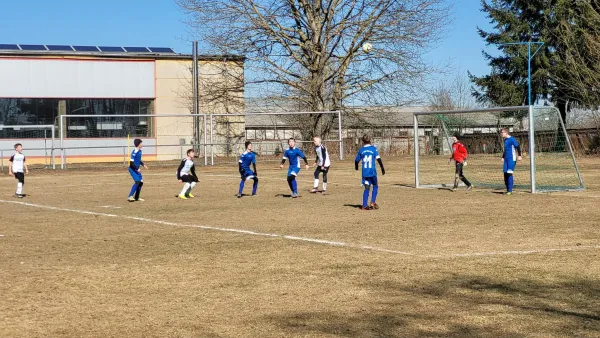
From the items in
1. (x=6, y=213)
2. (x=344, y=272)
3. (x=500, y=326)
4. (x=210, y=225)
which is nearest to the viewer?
(x=500, y=326)

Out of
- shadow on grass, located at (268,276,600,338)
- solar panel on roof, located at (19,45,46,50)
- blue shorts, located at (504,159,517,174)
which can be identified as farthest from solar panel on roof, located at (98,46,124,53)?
shadow on grass, located at (268,276,600,338)

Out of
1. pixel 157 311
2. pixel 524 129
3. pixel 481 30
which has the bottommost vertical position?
pixel 157 311

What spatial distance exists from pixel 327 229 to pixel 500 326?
7559 millimetres

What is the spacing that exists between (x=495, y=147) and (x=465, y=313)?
2366 centimetres

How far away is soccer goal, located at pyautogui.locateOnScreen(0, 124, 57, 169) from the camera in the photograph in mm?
42812

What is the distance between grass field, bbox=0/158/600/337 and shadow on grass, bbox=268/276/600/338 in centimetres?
2

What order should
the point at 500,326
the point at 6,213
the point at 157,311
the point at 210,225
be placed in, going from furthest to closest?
the point at 6,213 < the point at 210,225 < the point at 157,311 < the point at 500,326

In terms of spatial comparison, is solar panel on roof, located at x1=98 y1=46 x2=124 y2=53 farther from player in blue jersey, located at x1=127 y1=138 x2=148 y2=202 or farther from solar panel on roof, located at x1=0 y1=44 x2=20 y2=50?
player in blue jersey, located at x1=127 y1=138 x2=148 y2=202

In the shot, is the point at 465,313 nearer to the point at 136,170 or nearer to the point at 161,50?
the point at 136,170

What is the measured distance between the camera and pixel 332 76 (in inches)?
1825

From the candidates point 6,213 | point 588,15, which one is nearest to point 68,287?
point 6,213

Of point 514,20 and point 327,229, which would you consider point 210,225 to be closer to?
point 327,229

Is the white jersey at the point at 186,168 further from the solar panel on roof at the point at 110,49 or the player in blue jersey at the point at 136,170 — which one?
the solar panel on roof at the point at 110,49

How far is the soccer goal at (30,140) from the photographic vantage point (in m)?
42.8
